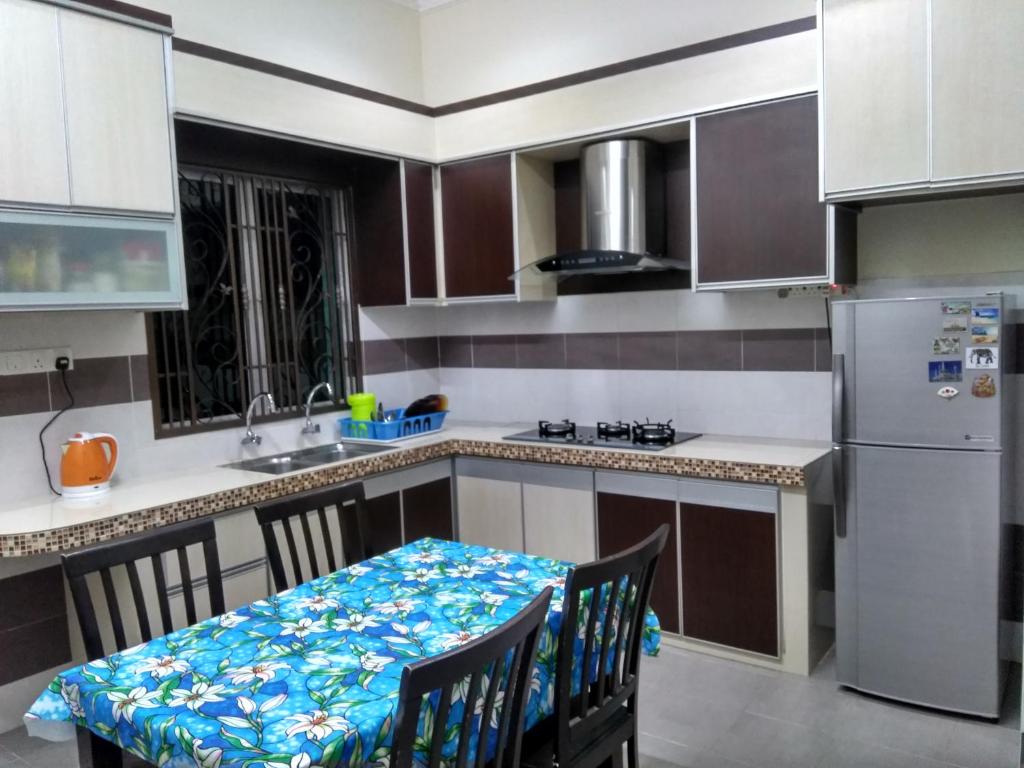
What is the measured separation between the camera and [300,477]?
3.09 meters

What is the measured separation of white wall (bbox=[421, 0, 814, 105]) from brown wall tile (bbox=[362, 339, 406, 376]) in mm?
1344

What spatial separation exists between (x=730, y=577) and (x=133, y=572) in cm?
214

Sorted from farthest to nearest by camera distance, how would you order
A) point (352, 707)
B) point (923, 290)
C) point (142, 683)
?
point (923, 290) < point (142, 683) < point (352, 707)

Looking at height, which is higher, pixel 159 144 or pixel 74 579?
pixel 159 144

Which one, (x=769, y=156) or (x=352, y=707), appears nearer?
(x=352, y=707)

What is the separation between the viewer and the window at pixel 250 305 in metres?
3.36

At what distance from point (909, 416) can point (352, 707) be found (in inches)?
81.7

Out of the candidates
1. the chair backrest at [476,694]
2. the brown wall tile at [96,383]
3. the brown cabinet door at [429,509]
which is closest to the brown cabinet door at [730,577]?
the brown cabinet door at [429,509]

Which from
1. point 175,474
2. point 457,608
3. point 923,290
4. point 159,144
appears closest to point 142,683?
point 457,608

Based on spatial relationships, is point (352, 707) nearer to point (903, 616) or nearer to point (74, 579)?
point (74, 579)

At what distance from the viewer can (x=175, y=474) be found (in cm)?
321

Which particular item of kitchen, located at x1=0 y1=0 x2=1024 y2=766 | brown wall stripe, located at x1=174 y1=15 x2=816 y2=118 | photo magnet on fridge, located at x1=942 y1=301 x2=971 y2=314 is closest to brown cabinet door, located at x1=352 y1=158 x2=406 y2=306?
kitchen, located at x1=0 y1=0 x2=1024 y2=766

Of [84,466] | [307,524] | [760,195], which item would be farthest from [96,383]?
[760,195]

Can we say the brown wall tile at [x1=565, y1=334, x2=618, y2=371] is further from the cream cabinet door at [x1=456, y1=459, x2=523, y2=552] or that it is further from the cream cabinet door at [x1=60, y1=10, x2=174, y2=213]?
the cream cabinet door at [x1=60, y1=10, x2=174, y2=213]
